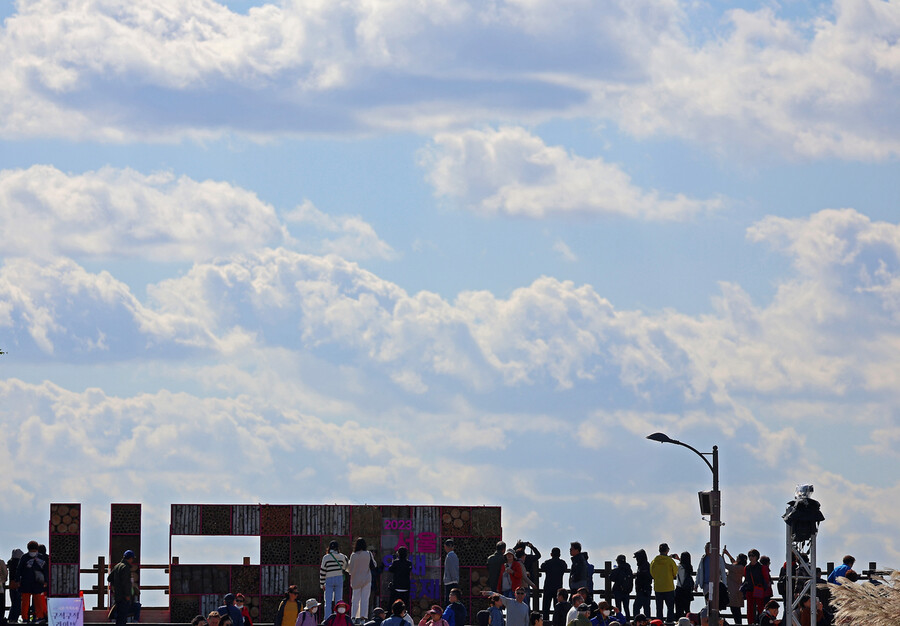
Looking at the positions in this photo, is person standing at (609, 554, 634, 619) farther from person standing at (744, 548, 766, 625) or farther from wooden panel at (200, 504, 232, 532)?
wooden panel at (200, 504, 232, 532)

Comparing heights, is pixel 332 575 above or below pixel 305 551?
below

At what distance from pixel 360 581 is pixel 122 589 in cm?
466

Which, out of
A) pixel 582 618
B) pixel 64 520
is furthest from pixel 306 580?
pixel 582 618

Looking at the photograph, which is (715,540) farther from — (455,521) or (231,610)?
(231,610)

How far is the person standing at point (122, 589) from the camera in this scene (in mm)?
31000

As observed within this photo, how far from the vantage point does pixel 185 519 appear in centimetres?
3491

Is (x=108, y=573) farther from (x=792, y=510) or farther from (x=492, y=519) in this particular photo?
(x=792, y=510)

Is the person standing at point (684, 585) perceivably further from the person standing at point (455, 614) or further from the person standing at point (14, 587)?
the person standing at point (14, 587)

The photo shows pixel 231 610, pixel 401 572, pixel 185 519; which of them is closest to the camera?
pixel 231 610

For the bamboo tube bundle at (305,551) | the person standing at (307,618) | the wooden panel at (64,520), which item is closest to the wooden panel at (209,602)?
the bamboo tube bundle at (305,551)

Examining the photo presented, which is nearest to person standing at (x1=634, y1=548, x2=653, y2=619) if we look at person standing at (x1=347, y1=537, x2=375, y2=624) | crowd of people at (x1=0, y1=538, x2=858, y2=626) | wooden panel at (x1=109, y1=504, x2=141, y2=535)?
crowd of people at (x1=0, y1=538, x2=858, y2=626)

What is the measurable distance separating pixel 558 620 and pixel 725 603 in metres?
5.28

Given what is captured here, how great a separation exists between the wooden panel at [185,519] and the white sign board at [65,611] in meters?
9.80

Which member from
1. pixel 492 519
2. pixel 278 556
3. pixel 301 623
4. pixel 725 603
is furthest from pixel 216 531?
pixel 725 603
